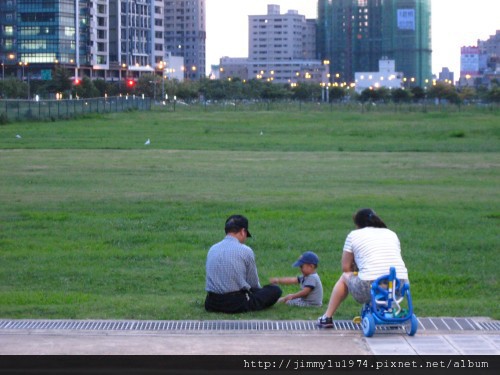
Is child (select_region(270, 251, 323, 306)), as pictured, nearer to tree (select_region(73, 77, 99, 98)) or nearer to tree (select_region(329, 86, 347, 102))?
tree (select_region(73, 77, 99, 98))

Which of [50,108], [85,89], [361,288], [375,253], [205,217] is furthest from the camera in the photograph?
[85,89]

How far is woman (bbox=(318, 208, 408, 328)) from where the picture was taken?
31.1ft

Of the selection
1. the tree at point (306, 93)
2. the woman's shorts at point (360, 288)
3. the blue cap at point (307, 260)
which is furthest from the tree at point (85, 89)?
the woman's shorts at point (360, 288)

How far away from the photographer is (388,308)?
920 centimetres

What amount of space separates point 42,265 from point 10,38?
395 feet

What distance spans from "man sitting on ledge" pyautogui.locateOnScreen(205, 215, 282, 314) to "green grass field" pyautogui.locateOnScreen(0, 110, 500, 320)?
207mm

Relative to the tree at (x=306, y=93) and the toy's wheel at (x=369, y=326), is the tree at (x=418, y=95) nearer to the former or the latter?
the tree at (x=306, y=93)

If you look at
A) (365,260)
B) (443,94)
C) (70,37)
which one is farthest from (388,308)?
(443,94)

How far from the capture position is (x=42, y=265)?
1403cm

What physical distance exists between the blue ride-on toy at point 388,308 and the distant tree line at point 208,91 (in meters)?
100

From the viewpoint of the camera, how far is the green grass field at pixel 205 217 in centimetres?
1203

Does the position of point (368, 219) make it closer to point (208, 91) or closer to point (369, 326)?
point (369, 326)

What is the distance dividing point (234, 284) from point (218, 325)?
91 cm
